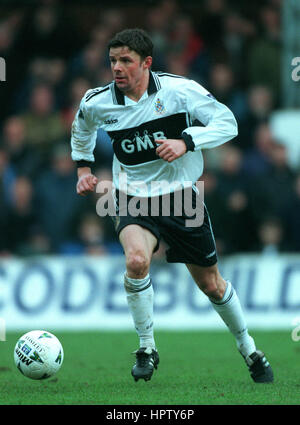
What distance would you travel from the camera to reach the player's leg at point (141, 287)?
22.1 feet

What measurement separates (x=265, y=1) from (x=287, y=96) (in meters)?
2.46

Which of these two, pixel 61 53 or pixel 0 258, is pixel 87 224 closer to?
pixel 0 258

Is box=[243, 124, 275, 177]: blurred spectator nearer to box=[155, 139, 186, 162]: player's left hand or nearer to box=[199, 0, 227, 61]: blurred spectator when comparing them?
box=[199, 0, 227, 61]: blurred spectator

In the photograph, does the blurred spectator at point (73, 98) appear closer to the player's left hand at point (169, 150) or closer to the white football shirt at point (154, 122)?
the white football shirt at point (154, 122)

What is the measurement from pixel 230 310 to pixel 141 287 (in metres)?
0.76

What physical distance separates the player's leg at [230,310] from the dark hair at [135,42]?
64.4 inches

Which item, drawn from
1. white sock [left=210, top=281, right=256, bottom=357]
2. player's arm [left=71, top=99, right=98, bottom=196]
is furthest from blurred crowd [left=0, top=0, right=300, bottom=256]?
white sock [left=210, top=281, right=256, bottom=357]

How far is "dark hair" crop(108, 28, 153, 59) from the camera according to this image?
6918mm

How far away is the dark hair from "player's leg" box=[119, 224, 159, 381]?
129cm

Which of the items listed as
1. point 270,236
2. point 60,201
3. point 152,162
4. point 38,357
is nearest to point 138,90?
point 152,162

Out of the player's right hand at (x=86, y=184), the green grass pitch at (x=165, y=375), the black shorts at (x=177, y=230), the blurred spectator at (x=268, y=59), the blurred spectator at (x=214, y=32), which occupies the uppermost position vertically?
the blurred spectator at (x=214, y=32)

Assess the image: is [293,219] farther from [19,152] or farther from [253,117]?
[19,152]

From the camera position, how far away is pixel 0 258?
40.6 ft

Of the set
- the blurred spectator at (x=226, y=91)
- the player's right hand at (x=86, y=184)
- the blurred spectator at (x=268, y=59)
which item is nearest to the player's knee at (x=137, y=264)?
the player's right hand at (x=86, y=184)
